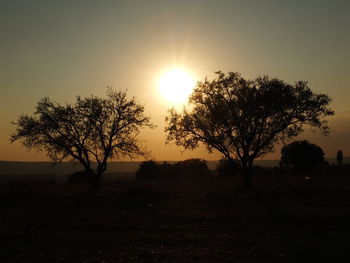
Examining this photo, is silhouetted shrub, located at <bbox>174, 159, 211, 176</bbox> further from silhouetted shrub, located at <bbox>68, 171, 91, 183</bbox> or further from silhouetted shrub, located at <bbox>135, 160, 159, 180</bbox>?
silhouetted shrub, located at <bbox>68, 171, 91, 183</bbox>

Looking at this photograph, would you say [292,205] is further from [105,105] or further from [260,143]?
[105,105]

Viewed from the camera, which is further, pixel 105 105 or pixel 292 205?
pixel 105 105

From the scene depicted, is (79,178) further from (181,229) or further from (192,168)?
(181,229)

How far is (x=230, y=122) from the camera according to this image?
3347 cm

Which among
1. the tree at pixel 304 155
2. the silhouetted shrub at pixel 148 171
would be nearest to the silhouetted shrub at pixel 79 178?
the silhouetted shrub at pixel 148 171

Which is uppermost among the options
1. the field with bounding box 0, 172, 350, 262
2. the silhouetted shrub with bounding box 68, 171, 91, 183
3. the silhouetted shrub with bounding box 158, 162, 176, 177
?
the silhouetted shrub with bounding box 158, 162, 176, 177

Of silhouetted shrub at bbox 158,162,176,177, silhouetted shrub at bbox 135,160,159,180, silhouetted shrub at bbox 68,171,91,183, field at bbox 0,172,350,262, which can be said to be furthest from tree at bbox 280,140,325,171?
field at bbox 0,172,350,262

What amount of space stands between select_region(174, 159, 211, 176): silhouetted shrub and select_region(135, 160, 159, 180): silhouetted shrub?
3750 millimetres

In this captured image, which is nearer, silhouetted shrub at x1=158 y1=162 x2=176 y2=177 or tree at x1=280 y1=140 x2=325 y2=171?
tree at x1=280 y1=140 x2=325 y2=171

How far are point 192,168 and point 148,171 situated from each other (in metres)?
8.14

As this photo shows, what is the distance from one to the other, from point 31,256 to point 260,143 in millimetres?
24390

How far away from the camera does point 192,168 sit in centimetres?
7325

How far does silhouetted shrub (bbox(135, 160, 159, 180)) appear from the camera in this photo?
231 feet

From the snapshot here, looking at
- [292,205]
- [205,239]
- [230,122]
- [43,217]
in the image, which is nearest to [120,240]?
[205,239]
